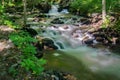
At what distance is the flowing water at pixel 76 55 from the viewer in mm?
12477

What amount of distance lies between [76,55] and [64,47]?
81.1 inches

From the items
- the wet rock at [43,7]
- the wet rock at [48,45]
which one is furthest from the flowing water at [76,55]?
the wet rock at [43,7]

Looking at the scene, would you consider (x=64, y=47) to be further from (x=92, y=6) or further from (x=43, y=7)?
(x=43, y=7)

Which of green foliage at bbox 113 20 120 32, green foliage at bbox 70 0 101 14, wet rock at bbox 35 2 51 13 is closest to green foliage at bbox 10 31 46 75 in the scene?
green foliage at bbox 113 20 120 32

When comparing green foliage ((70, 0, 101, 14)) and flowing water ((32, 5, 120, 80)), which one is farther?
green foliage ((70, 0, 101, 14))

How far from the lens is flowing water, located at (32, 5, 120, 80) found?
491 inches

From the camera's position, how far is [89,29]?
19.8 metres

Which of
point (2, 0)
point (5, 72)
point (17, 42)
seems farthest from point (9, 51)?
point (2, 0)

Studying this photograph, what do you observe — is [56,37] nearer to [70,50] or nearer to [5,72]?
[70,50]

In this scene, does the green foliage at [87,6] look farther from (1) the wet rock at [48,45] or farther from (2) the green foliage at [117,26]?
(1) the wet rock at [48,45]

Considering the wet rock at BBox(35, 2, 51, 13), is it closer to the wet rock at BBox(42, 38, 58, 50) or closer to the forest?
the forest

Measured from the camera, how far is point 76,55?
→ 1539cm

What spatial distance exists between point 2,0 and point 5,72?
2006 centimetres

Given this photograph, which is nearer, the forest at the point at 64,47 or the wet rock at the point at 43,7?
the forest at the point at 64,47
